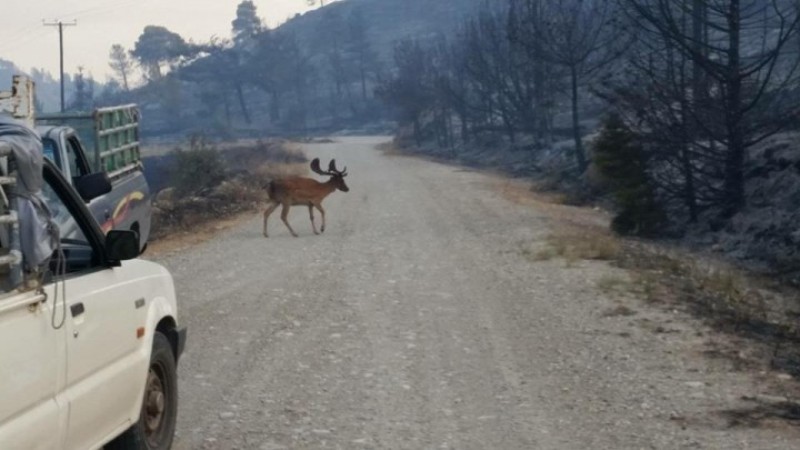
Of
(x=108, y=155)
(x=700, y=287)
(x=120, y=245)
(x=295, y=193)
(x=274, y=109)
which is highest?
(x=274, y=109)

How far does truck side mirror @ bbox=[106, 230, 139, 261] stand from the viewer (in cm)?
591

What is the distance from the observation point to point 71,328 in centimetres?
517

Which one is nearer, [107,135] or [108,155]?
[108,155]

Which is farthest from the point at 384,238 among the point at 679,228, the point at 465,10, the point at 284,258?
the point at 465,10

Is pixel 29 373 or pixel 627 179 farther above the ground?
pixel 29 373

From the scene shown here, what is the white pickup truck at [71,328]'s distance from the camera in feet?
15.3

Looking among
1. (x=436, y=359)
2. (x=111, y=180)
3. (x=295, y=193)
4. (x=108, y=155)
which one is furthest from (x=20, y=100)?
(x=295, y=193)

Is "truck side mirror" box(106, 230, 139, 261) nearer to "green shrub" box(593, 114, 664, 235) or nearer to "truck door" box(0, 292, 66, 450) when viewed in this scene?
"truck door" box(0, 292, 66, 450)

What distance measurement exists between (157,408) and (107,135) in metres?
8.13

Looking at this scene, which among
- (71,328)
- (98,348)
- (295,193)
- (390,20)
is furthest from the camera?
(390,20)

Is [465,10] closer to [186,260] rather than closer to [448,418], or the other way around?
[186,260]

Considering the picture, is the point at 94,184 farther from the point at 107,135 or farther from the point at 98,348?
the point at 107,135

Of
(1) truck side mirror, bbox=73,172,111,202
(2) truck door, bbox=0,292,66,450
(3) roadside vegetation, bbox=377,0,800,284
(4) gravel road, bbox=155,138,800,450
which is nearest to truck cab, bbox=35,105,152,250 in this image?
(4) gravel road, bbox=155,138,800,450

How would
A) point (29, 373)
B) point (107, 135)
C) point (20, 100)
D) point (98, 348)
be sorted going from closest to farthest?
point (29, 373) → point (98, 348) → point (20, 100) → point (107, 135)
